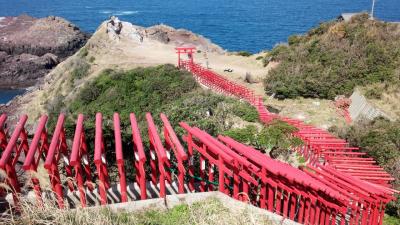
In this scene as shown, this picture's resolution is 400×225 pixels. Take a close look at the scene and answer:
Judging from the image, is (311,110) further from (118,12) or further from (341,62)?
(118,12)

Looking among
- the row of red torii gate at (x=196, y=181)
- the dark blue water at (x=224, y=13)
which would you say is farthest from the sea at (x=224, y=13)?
the row of red torii gate at (x=196, y=181)

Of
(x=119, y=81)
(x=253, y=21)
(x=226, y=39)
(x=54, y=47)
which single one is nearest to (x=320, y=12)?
(x=253, y=21)

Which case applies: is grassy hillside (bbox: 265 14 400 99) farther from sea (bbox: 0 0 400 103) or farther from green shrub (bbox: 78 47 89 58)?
sea (bbox: 0 0 400 103)

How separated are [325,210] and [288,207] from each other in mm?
1034

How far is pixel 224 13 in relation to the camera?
11850 cm

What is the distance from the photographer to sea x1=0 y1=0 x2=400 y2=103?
88.5m

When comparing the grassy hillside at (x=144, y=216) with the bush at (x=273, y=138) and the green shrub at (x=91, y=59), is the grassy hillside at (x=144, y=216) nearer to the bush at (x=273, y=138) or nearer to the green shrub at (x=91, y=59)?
the bush at (x=273, y=138)

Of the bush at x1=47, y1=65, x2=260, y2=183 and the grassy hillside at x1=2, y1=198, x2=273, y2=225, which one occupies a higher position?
the grassy hillside at x1=2, y1=198, x2=273, y2=225

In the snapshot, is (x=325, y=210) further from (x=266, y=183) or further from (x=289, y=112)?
(x=289, y=112)

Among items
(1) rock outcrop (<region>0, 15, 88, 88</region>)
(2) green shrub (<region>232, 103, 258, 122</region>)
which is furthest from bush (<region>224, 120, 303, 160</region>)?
(1) rock outcrop (<region>0, 15, 88, 88</region>)

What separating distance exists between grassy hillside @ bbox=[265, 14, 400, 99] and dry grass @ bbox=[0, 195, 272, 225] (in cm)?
1827

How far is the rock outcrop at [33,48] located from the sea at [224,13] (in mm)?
21417

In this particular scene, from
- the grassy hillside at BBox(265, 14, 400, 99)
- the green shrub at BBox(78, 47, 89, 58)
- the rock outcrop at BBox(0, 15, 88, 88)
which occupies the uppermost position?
the grassy hillside at BBox(265, 14, 400, 99)

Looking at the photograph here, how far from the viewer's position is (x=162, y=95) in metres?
27.3
